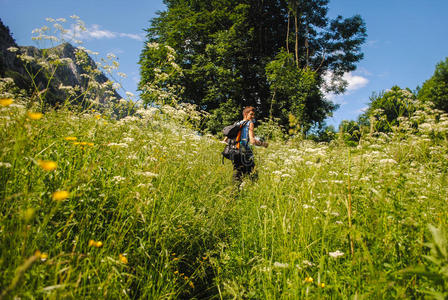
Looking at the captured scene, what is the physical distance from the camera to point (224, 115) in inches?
667

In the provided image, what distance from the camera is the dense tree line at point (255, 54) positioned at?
1639 centimetres

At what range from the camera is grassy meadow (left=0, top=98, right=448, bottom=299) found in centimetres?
125

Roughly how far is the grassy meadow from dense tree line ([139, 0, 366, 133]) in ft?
46.2

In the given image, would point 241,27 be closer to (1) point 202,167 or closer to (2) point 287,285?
(1) point 202,167

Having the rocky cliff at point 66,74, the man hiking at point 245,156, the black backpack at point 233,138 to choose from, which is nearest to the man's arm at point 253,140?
the man hiking at point 245,156

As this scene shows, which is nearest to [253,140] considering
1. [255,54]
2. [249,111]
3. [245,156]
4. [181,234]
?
[245,156]

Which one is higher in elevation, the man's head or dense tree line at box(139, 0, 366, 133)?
dense tree line at box(139, 0, 366, 133)

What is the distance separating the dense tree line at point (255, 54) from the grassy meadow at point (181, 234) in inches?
554

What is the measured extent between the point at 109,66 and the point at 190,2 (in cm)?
1897

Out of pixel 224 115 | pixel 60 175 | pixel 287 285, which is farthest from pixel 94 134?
pixel 224 115

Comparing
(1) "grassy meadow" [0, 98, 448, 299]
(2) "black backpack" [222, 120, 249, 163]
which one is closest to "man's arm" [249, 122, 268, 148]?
(2) "black backpack" [222, 120, 249, 163]

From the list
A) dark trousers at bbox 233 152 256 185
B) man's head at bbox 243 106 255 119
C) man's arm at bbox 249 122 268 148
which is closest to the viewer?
man's arm at bbox 249 122 268 148

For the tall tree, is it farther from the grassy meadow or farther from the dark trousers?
the grassy meadow

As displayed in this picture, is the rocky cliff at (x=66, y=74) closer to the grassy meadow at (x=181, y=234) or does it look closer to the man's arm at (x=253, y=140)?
the grassy meadow at (x=181, y=234)
